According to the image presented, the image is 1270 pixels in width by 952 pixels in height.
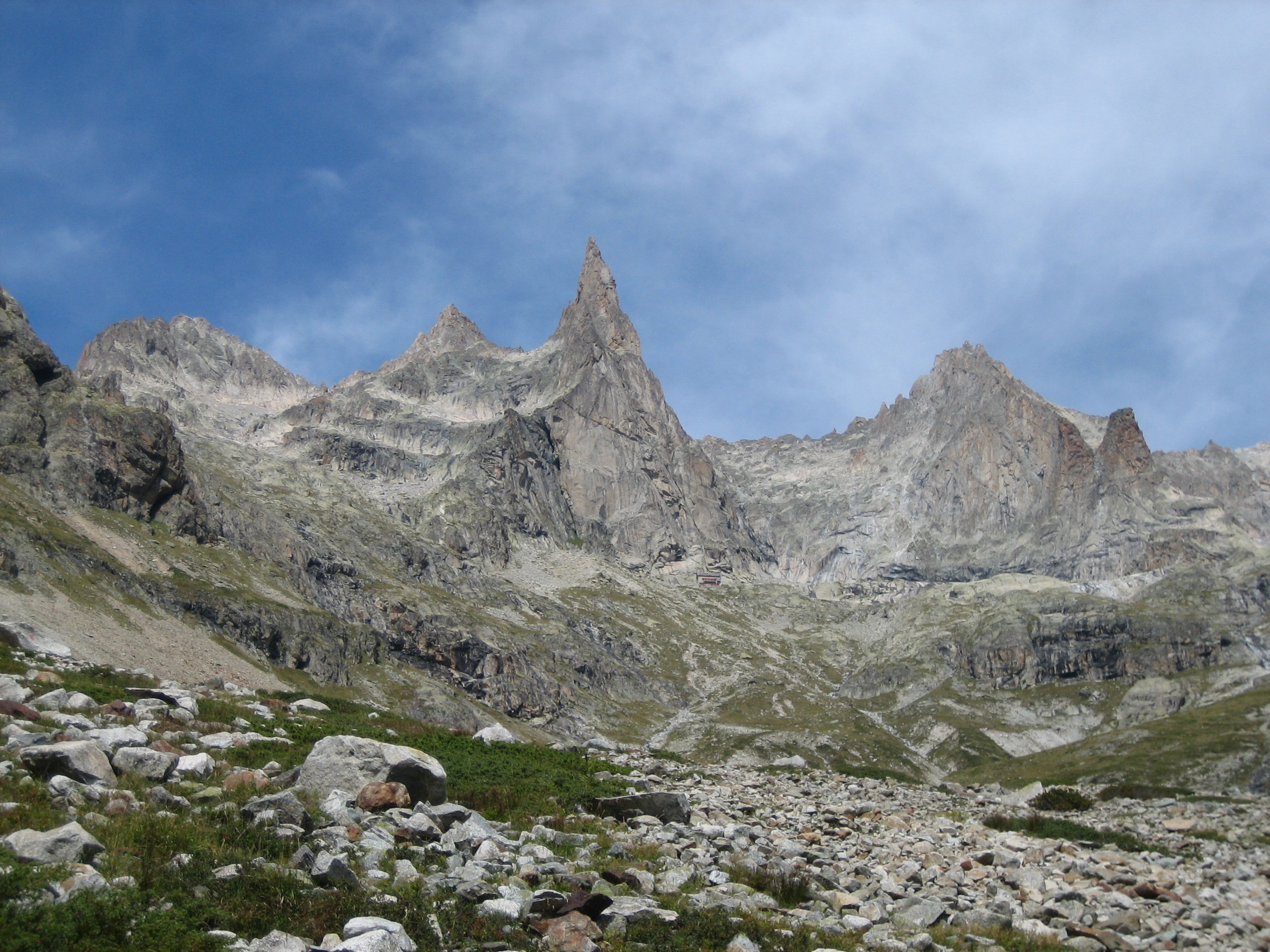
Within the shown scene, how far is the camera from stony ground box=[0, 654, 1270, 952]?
538 inches

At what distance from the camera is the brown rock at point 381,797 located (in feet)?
63.1

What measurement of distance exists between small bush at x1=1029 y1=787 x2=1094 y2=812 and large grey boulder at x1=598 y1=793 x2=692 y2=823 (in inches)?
1271

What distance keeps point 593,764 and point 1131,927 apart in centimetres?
1822

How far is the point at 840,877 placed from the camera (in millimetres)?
22375

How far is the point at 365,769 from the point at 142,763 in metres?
4.66

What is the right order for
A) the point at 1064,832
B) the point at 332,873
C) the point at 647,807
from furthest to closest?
the point at 1064,832 < the point at 647,807 < the point at 332,873

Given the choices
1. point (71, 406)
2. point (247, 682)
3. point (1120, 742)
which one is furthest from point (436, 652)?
point (1120, 742)

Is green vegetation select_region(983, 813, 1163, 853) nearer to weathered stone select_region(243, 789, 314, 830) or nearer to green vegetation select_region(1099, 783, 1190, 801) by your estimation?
green vegetation select_region(1099, 783, 1190, 801)

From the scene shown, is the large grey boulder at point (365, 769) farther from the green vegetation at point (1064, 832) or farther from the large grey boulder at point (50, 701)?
Result: the green vegetation at point (1064, 832)

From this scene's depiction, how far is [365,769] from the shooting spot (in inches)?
800

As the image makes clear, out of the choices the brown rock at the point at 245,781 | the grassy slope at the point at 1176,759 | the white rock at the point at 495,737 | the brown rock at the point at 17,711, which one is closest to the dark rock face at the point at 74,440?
the white rock at the point at 495,737

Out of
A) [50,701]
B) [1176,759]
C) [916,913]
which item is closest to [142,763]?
[50,701]

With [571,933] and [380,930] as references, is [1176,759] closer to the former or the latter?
[571,933]

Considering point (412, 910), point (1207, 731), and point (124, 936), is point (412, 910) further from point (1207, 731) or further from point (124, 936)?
point (1207, 731)
